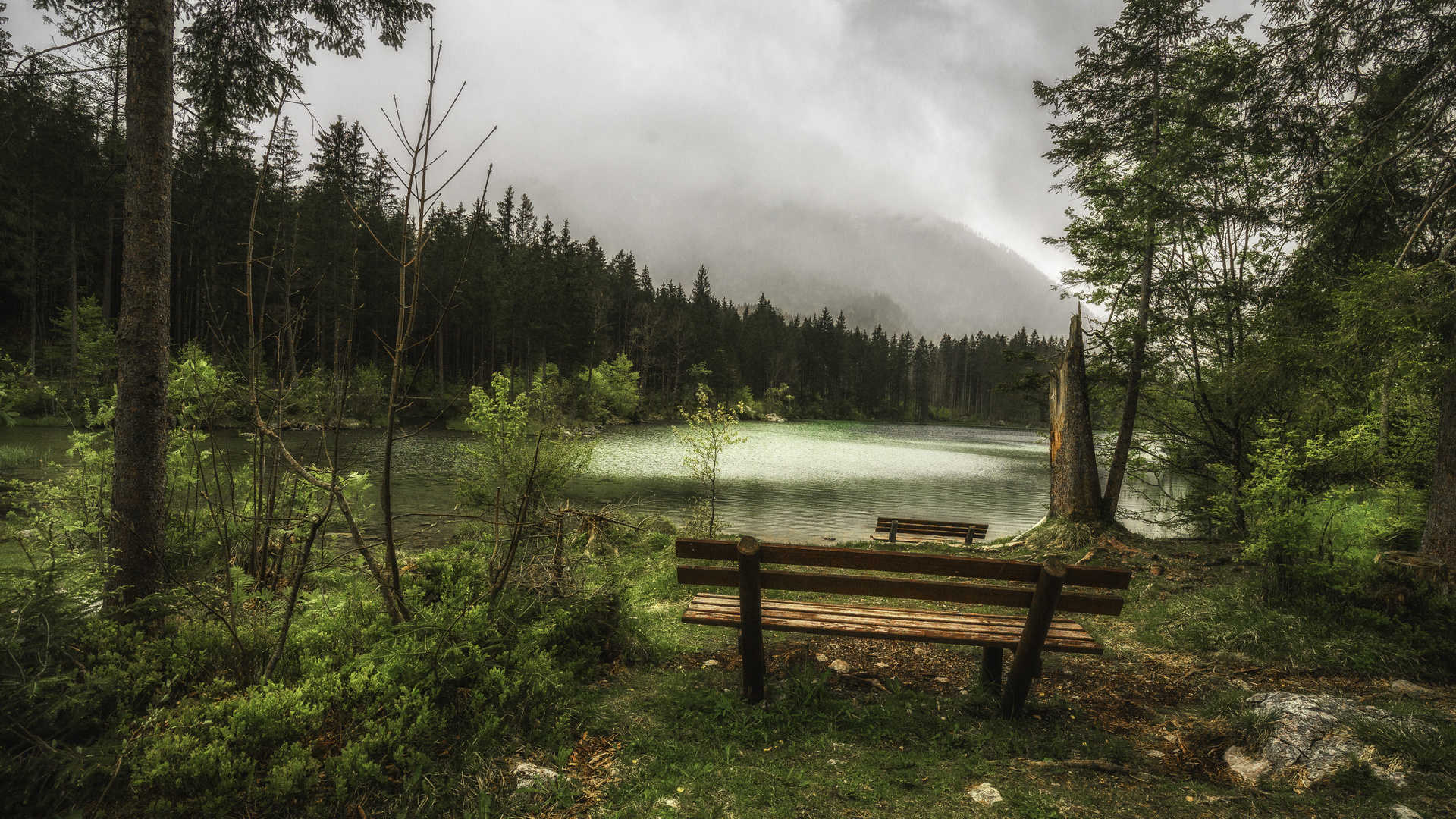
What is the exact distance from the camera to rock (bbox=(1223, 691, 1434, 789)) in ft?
9.12

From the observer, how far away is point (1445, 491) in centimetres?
509

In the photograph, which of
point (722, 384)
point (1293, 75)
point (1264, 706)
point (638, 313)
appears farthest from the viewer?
point (722, 384)

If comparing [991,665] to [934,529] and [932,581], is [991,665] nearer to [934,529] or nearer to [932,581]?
[932,581]

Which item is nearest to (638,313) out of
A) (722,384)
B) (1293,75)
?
(722,384)

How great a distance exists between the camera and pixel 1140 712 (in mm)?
3795

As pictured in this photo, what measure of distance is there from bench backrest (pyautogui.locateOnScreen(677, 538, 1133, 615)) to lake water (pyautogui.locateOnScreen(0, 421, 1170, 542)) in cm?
338

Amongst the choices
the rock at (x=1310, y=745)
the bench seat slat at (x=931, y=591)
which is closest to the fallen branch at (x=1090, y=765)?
the rock at (x=1310, y=745)

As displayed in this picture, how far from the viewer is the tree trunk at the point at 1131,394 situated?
31.6 ft

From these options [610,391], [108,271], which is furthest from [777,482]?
[108,271]

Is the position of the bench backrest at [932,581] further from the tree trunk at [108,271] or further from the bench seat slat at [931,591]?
the tree trunk at [108,271]

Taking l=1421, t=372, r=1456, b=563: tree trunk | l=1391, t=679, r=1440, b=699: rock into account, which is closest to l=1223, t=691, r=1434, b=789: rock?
l=1391, t=679, r=1440, b=699: rock

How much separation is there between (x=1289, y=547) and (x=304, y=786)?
25.0ft

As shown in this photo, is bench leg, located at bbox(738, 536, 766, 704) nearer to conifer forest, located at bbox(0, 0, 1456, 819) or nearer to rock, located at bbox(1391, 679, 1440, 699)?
conifer forest, located at bbox(0, 0, 1456, 819)

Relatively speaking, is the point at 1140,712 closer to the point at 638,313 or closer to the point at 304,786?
the point at 304,786
